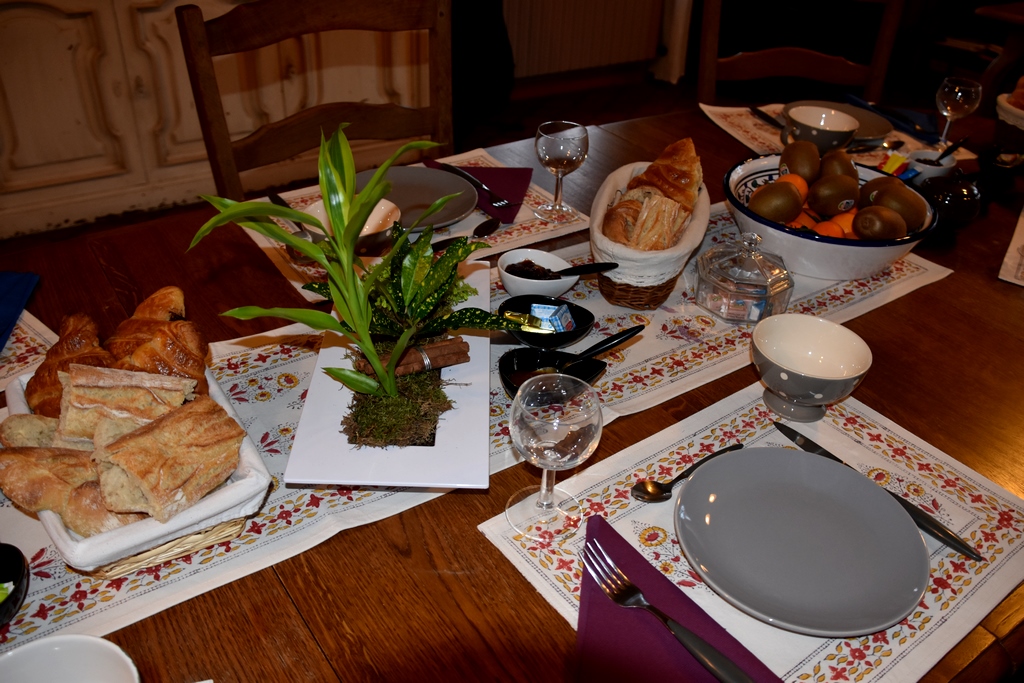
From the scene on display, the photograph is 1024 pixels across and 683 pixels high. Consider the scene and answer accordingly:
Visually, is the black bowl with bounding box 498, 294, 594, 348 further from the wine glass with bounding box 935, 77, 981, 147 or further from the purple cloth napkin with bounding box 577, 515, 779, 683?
the wine glass with bounding box 935, 77, 981, 147

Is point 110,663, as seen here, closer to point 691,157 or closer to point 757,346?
point 757,346

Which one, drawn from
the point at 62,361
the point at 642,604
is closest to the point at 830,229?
the point at 642,604

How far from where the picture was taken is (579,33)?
420cm

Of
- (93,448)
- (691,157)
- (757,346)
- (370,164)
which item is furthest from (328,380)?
(370,164)

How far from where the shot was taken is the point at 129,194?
2.93 m

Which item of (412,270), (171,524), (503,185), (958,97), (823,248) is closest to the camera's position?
(171,524)

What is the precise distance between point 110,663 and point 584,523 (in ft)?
1.51

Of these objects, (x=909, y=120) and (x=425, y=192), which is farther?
(x=909, y=120)

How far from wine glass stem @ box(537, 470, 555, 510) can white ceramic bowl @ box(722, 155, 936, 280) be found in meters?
0.66

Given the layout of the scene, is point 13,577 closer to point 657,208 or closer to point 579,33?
point 657,208

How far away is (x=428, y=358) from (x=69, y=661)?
0.46 m

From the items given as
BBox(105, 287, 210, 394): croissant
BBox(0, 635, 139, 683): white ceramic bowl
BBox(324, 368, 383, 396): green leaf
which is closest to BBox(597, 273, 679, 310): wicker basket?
BBox(324, 368, 383, 396): green leaf

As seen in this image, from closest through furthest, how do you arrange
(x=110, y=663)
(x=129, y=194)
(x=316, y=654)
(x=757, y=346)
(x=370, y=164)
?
(x=110, y=663), (x=316, y=654), (x=757, y=346), (x=129, y=194), (x=370, y=164)

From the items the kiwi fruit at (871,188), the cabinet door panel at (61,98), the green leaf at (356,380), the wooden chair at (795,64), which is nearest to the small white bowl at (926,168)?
the kiwi fruit at (871,188)
